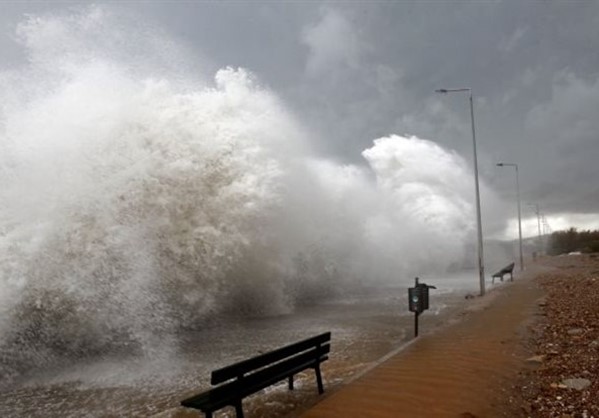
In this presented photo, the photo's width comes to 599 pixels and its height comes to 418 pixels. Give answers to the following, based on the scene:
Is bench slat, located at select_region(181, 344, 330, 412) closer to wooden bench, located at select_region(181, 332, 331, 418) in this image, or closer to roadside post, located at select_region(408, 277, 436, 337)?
wooden bench, located at select_region(181, 332, 331, 418)

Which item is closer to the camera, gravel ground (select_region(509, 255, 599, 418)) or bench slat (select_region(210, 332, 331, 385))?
bench slat (select_region(210, 332, 331, 385))

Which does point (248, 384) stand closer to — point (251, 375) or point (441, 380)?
point (251, 375)

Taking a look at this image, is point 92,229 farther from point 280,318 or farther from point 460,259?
point 460,259

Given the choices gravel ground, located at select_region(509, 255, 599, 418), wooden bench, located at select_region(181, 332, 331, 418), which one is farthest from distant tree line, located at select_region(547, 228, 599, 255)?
wooden bench, located at select_region(181, 332, 331, 418)

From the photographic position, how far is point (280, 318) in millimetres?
16766

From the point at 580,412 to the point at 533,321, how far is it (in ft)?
24.5

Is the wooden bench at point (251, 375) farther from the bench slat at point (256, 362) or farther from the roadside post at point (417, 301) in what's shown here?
the roadside post at point (417, 301)

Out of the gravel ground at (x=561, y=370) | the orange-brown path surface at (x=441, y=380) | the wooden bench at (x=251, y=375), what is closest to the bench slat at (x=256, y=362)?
the wooden bench at (x=251, y=375)

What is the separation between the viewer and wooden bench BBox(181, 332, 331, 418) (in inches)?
208

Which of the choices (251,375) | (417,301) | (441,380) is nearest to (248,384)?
(251,375)

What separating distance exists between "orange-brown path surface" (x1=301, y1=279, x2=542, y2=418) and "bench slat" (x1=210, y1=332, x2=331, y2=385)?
2.55ft

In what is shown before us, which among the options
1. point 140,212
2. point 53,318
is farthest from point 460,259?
point 53,318

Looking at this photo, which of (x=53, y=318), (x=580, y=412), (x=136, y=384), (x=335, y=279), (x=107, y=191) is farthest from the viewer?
(x=335, y=279)

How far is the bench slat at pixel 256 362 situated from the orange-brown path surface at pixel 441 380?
777mm
